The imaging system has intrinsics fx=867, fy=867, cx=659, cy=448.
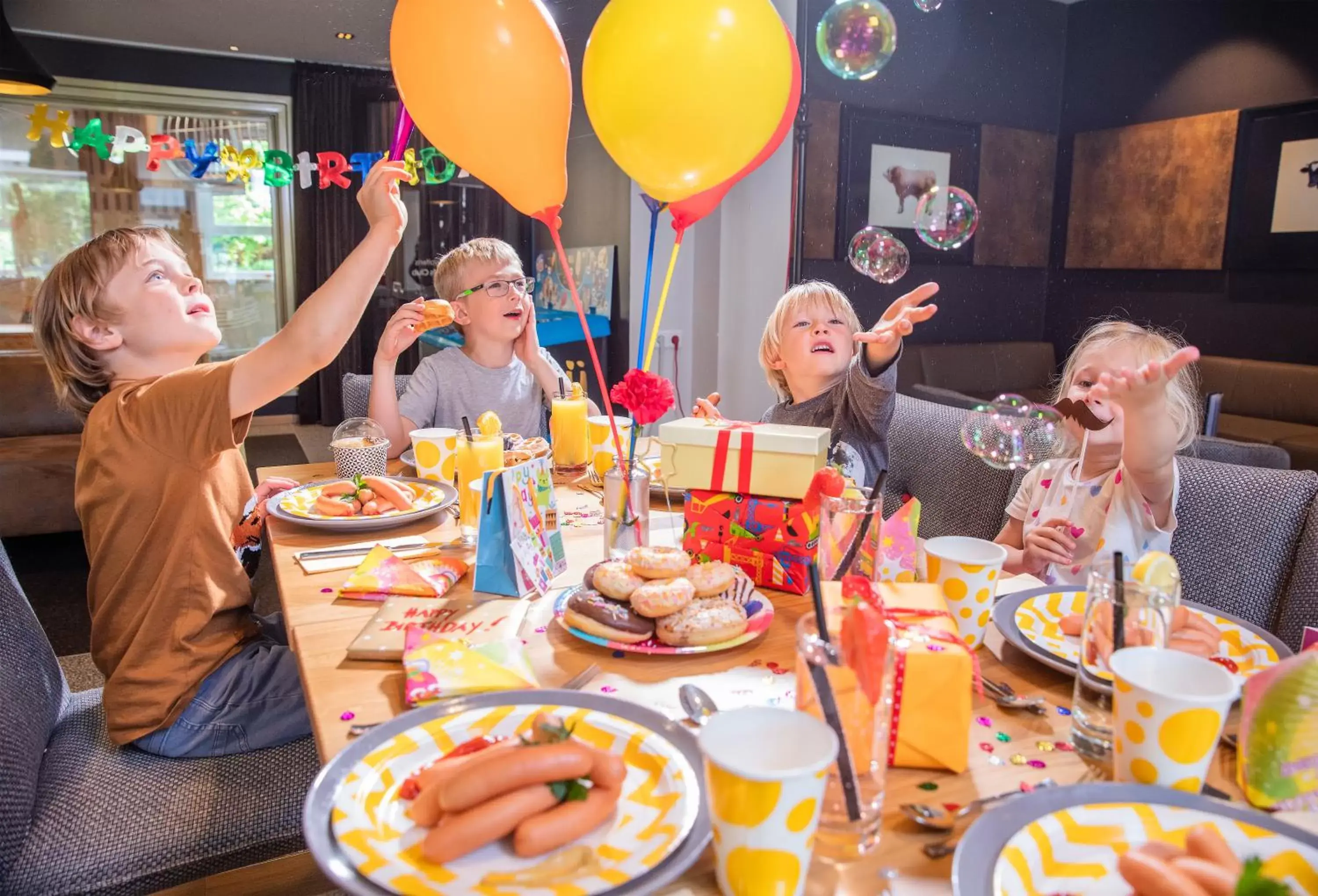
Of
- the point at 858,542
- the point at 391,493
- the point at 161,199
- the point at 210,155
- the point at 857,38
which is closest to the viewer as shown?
the point at 858,542

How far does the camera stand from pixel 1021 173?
607 cm

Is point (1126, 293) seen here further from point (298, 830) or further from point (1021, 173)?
point (298, 830)

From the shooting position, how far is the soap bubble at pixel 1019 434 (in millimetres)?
1483

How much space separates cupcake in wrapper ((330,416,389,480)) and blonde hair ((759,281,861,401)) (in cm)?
96

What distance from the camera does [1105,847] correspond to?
64 cm

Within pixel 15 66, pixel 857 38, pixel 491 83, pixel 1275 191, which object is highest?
pixel 15 66

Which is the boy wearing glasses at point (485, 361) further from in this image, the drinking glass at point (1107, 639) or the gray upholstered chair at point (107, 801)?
the drinking glass at point (1107, 639)

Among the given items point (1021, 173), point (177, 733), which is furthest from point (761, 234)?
point (177, 733)

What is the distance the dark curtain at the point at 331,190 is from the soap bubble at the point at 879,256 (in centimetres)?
509

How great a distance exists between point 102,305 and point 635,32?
0.99 m

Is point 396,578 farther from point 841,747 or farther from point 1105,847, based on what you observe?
point 1105,847

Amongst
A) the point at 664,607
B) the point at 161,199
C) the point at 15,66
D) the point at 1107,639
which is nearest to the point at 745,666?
the point at 664,607

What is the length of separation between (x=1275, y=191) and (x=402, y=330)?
5396 mm

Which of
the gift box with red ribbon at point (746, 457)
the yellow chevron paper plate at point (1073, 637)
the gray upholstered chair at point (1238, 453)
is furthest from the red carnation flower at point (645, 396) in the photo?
the gray upholstered chair at point (1238, 453)
